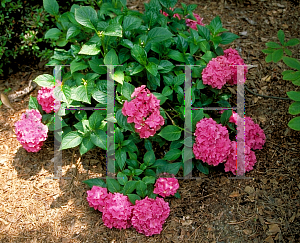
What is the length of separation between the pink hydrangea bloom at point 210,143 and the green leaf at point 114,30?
3.11 feet

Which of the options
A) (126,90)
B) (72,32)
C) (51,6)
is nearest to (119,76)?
(126,90)

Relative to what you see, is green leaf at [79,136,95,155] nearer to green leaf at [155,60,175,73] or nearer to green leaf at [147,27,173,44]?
green leaf at [155,60,175,73]

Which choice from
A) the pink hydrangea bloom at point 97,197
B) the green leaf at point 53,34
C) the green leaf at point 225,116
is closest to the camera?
the pink hydrangea bloom at point 97,197

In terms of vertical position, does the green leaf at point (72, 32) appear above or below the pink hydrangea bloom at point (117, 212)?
above

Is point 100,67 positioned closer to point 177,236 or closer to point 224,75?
point 224,75

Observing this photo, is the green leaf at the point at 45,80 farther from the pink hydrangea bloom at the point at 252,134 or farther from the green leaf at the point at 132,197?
the pink hydrangea bloom at the point at 252,134

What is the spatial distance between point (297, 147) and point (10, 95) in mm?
2887

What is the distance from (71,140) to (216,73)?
133cm

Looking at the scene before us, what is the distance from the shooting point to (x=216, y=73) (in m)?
2.46

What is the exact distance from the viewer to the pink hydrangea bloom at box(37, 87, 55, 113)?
8.48 ft

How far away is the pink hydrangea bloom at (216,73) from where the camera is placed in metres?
2.47

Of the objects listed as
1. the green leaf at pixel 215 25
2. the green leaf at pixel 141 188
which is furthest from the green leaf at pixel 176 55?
the green leaf at pixel 141 188

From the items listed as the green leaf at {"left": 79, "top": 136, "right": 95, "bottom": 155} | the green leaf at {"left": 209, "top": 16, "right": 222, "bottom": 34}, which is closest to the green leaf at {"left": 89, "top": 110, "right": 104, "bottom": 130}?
the green leaf at {"left": 79, "top": 136, "right": 95, "bottom": 155}

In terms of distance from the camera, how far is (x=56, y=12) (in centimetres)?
277
